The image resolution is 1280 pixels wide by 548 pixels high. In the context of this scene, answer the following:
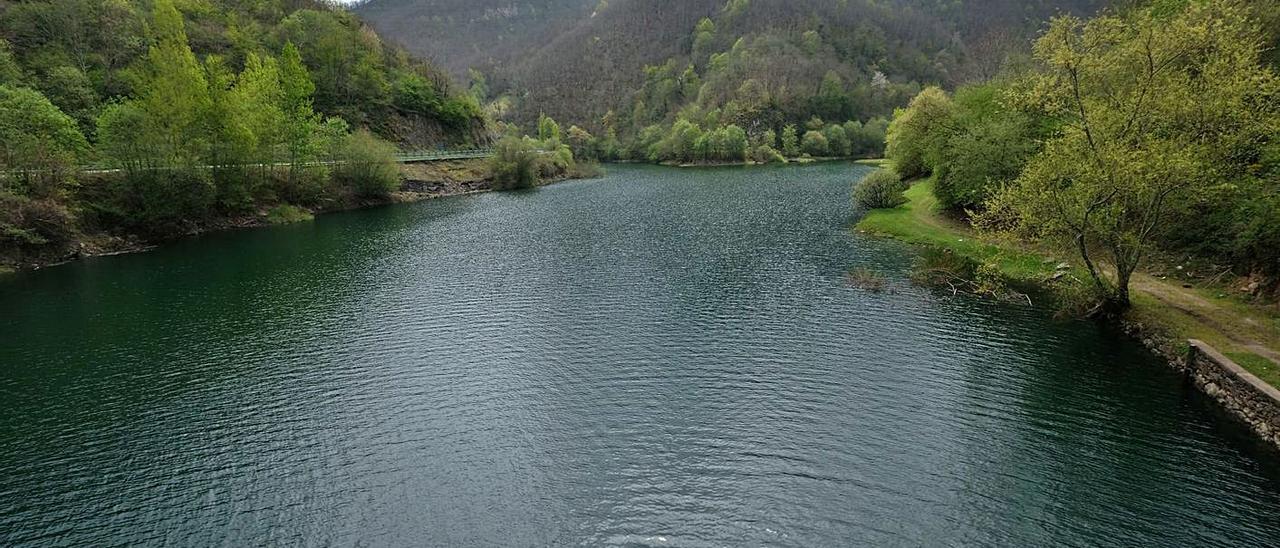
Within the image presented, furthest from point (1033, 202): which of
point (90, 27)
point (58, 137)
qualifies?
point (90, 27)

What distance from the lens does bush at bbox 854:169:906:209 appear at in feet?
Answer: 215

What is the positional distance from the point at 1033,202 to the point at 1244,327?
944 centimetres

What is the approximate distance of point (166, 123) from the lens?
60.0 meters

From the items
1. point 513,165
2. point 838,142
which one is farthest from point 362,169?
point 838,142

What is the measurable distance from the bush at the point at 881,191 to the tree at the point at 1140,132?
3415 centimetres

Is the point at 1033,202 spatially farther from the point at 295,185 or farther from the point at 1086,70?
the point at 295,185

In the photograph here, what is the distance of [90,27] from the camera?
86812 millimetres

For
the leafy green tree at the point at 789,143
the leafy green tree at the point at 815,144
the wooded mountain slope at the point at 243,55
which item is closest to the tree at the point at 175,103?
the wooded mountain slope at the point at 243,55

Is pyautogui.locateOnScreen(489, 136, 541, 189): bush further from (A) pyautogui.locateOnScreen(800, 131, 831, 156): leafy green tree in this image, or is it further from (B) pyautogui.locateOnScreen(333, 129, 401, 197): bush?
(A) pyautogui.locateOnScreen(800, 131, 831, 156): leafy green tree

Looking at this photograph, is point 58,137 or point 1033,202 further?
point 58,137

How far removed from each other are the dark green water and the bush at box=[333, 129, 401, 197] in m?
48.8

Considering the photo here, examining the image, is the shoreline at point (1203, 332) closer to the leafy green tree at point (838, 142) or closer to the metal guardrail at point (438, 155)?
the metal guardrail at point (438, 155)

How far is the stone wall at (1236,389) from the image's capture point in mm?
19812

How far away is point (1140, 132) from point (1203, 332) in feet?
31.7
